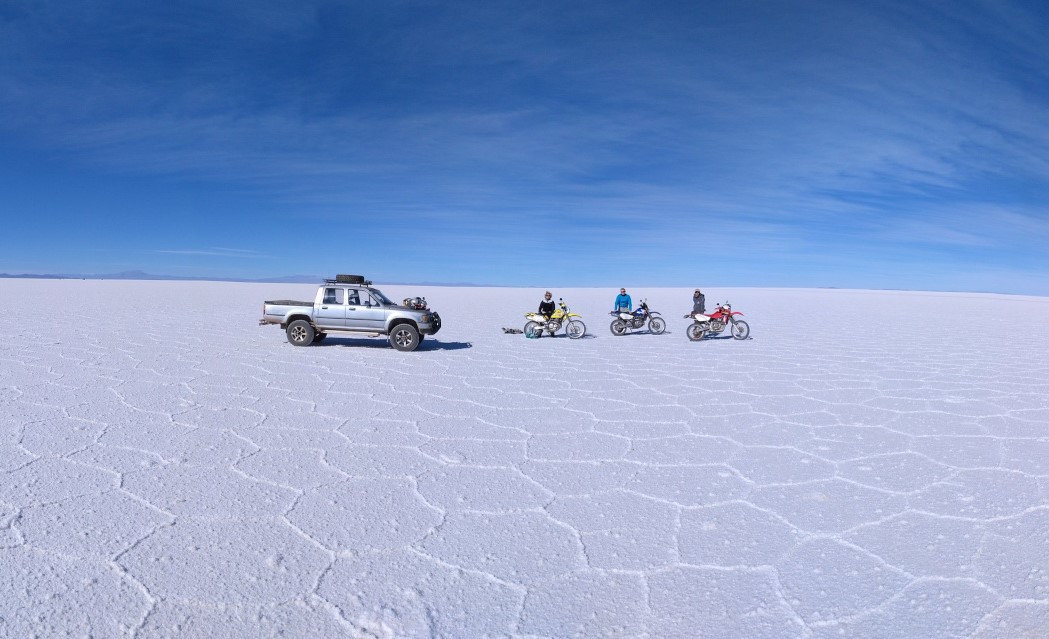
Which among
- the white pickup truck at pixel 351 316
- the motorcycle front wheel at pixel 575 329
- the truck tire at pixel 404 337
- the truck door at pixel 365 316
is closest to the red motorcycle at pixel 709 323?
the motorcycle front wheel at pixel 575 329

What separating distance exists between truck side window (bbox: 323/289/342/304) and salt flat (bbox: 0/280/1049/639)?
12.4 feet

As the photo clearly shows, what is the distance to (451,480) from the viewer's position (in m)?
4.91

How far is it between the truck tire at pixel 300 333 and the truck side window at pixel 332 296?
0.63 m

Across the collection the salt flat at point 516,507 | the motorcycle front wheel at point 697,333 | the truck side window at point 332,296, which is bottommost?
the salt flat at point 516,507

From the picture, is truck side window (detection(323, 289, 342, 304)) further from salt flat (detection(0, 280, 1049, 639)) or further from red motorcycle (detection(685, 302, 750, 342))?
red motorcycle (detection(685, 302, 750, 342))

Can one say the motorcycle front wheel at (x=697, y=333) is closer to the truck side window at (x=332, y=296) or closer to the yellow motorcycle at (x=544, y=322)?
the yellow motorcycle at (x=544, y=322)

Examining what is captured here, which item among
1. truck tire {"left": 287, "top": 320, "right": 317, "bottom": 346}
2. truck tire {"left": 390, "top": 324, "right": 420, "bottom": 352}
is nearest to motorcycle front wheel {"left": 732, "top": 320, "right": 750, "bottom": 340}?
truck tire {"left": 390, "top": 324, "right": 420, "bottom": 352}

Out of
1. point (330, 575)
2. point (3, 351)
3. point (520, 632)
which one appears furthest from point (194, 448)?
point (3, 351)

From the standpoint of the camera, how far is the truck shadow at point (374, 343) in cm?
1329

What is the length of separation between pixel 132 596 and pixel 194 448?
2619mm

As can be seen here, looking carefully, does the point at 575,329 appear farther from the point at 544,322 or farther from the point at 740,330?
the point at 740,330

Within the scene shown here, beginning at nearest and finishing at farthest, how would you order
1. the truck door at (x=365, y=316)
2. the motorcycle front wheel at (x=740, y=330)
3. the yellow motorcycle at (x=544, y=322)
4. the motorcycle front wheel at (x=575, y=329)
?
the truck door at (x=365, y=316), the yellow motorcycle at (x=544, y=322), the motorcycle front wheel at (x=575, y=329), the motorcycle front wheel at (x=740, y=330)

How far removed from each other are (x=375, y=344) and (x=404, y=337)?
55.3 inches

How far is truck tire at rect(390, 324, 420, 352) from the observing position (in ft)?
41.0
